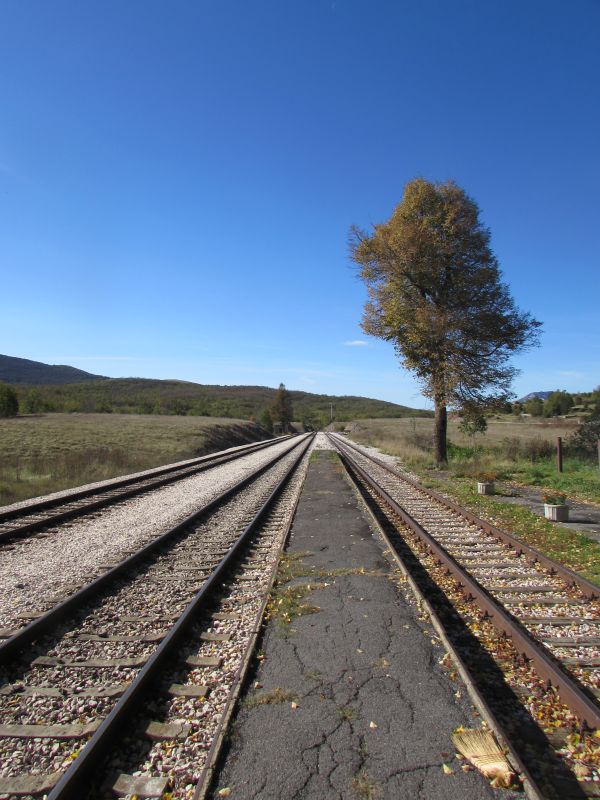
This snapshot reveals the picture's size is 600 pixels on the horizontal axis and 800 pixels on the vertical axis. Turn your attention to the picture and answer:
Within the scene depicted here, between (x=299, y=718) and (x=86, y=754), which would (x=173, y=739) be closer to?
(x=86, y=754)

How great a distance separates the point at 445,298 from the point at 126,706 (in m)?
19.6

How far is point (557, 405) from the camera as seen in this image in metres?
84.2

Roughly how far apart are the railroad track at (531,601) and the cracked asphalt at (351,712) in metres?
0.64

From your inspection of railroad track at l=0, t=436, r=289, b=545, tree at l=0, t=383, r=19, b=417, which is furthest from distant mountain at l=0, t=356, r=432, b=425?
railroad track at l=0, t=436, r=289, b=545

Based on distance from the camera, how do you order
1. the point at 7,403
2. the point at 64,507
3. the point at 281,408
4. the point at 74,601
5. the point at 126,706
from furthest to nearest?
the point at 281,408 < the point at 7,403 < the point at 64,507 < the point at 74,601 < the point at 126,706

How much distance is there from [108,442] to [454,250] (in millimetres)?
25173

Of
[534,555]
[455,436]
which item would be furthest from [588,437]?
[455,436]

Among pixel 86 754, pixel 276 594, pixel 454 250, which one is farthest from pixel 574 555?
pixel 454 250

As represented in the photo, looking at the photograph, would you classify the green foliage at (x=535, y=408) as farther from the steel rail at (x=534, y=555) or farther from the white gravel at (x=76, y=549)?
the white gravel at (x=76, y=549)

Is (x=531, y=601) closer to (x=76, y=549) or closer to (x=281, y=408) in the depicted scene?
(x=76, y=549)

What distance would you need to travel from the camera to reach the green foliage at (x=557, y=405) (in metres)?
82.9

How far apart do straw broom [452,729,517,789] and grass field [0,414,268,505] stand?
45.1 feet

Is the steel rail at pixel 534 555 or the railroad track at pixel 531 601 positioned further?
the steel rail at pixel 534 555

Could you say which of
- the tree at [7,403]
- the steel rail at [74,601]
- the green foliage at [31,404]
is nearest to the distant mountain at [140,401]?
the green foliage at [31,404]
